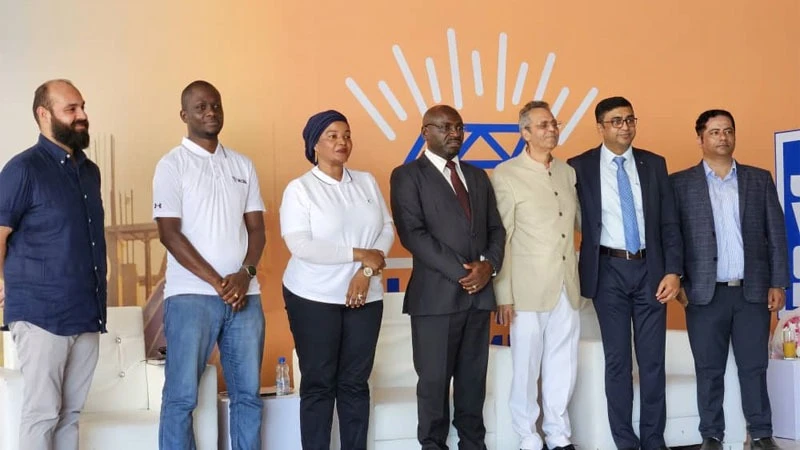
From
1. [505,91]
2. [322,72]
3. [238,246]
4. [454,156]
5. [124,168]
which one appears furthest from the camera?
[505,91]

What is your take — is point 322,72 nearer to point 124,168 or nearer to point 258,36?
point 258,36

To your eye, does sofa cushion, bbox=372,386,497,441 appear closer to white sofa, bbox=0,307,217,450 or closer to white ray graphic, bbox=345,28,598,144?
white sofa, bbox=0,307,217,450

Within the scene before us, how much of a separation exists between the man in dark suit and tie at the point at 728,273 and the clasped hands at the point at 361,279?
1627 millimetres

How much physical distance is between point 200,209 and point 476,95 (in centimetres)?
237

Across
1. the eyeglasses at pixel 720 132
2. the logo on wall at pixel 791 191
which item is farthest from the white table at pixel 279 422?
the logo on wall at pixel 791 191

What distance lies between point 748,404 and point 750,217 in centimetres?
93

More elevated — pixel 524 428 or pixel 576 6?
pixel 576 6

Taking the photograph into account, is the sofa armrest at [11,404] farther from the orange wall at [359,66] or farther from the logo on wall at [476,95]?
the logo on wall at [476,95]

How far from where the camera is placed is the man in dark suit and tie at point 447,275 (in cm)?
442

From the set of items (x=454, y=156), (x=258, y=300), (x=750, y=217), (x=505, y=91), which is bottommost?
(x=258, y=300)

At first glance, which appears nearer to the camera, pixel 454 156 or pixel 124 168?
pixel 454 156

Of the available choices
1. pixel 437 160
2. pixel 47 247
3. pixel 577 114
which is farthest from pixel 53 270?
pixel 577 114

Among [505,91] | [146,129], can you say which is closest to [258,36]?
[146,129]

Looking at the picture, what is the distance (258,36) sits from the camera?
555 cm
